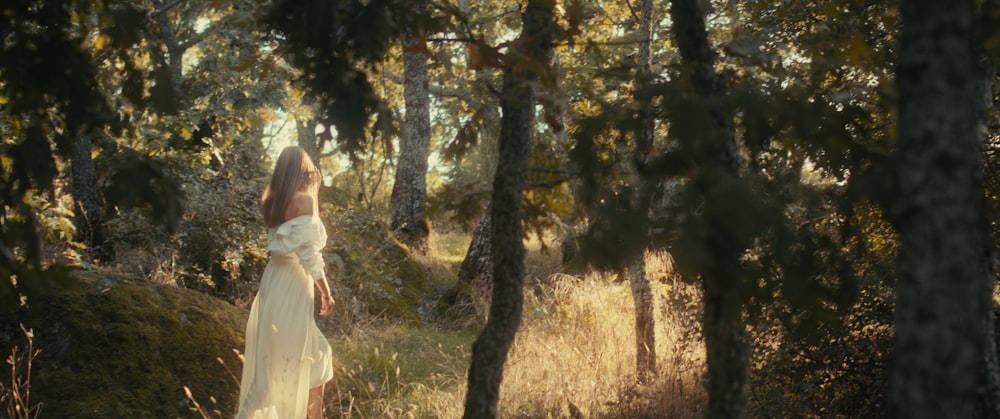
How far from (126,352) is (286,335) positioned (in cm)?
92

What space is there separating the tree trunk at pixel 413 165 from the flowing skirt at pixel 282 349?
7911mm

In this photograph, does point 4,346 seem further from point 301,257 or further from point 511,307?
point 511,307

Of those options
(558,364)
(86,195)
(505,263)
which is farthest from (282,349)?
(86,195)

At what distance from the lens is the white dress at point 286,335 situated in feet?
15.9

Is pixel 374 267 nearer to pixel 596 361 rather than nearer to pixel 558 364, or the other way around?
pixel 558 364

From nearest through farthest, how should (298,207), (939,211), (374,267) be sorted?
1. (939,211)
2. (298,207)
3. (374,267)

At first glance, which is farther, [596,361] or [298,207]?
[596,361]

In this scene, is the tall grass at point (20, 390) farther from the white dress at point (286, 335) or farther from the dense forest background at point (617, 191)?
the white dress at point (286, 335)

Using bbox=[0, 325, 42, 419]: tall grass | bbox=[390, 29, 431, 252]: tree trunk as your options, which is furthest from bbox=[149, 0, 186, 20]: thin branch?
bbox=[390, 29, 431, 252]: tree trunk

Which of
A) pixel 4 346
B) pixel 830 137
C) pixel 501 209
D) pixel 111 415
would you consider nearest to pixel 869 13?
pixel 830 137

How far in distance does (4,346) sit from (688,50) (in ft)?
13.8

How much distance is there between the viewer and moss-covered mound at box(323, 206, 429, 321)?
30.3ft

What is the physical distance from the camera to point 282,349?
4.94 meters

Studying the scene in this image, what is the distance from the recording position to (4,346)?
4.58 meters
